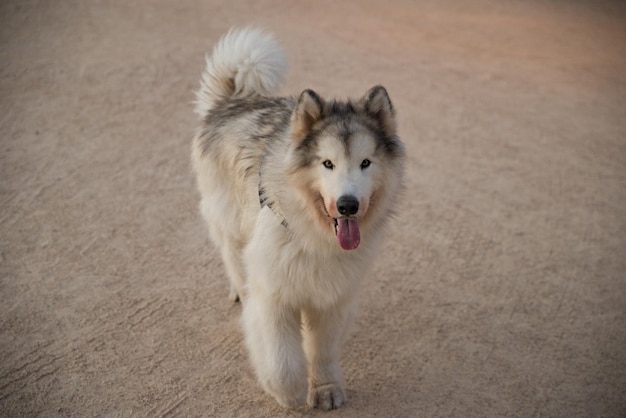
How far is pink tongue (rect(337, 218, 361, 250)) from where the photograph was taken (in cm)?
368

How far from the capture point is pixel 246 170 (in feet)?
14.8

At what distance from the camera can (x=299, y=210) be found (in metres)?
3.88

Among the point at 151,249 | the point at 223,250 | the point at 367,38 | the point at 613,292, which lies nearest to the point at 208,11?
the point at 367,38

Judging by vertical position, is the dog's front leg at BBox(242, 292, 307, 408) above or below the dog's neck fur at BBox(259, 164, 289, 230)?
below

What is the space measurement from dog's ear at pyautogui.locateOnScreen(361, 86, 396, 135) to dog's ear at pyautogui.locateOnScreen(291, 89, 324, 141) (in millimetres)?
301

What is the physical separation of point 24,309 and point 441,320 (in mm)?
3418

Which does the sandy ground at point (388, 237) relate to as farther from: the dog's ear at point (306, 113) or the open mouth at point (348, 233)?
the dog's ear at point (306, 113)

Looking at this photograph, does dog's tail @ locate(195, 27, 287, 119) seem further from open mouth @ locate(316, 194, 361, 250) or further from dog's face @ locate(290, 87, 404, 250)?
open mouth @ locate(316, 194, 361, 250)

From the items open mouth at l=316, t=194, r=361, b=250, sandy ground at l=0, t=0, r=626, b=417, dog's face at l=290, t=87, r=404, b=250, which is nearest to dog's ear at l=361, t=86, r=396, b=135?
dog's face at l=290, t=87, r=404, b=250

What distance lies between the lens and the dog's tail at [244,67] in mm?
5016

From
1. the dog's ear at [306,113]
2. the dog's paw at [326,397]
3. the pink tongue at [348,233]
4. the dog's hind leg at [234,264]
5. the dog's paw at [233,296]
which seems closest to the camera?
the pink tongue at [348,233]

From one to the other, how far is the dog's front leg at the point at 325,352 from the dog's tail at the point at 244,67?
1.92m

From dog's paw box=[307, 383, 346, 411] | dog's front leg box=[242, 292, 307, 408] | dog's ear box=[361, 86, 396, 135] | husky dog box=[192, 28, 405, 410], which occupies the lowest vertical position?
dog's paw box=[307, 383, 346, 411]

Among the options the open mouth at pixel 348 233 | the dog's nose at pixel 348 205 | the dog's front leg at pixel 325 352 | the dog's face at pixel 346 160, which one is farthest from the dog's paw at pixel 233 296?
the dog's nose at pixel 348 205
